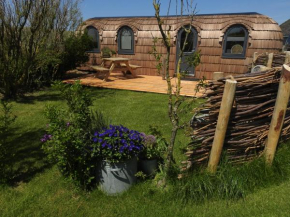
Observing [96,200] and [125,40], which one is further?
[125,40]

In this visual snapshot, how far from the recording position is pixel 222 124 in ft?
8.87

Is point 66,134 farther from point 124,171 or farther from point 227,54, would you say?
point 227,54

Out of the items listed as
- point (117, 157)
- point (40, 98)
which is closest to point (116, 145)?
point (117, 157)

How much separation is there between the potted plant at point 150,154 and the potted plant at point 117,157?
0.23 metres

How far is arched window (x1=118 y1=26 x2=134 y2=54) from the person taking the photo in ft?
42.3

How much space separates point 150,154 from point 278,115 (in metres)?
1.75

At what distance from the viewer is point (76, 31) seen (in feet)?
44.1

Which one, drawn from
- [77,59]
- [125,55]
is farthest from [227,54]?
[77,59]

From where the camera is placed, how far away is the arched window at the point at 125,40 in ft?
42.3

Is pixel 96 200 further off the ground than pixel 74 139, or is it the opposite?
pixel 74 139

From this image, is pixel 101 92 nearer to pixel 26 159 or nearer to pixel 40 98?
pixel 40 98

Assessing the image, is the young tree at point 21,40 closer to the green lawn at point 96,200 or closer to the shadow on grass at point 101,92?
the shadow on grass at point 101,92

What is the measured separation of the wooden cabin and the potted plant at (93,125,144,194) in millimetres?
6886

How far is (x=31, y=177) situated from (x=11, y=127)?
2396 mm
